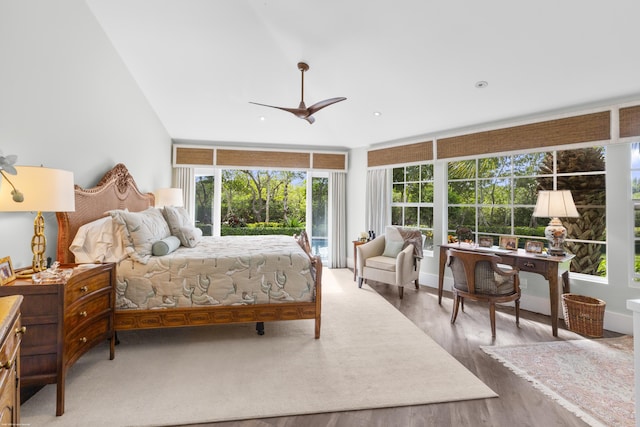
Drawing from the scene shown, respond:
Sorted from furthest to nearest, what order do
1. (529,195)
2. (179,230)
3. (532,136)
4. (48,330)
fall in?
(529,195) → (532,136) → (179,230) → (48,330)

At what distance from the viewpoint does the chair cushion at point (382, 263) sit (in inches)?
165

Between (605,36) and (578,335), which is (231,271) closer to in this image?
(578,335)

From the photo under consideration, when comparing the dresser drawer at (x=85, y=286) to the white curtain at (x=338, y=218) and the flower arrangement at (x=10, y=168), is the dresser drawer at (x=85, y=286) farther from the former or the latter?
the white curtain at (x=338, y=218)

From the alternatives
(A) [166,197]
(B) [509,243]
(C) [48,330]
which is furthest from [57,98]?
(B) [509,243]

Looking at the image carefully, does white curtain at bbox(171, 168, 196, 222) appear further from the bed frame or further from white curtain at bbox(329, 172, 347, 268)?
white curtain at bbox(329, 172, 347, 268)

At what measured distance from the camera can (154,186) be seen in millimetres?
4715

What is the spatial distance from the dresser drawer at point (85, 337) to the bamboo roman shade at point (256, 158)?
3737 millimetres

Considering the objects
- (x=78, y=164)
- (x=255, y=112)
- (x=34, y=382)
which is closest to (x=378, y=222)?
(x=255, y=112)

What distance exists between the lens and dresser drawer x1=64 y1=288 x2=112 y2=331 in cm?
182

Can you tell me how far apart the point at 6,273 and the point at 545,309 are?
5.00 meters

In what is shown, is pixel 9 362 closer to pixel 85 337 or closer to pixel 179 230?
pixel 85 337

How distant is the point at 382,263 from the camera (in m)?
4.26

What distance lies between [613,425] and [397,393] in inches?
48.1

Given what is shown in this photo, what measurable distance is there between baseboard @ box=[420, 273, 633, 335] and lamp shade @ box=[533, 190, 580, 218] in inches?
45.4
